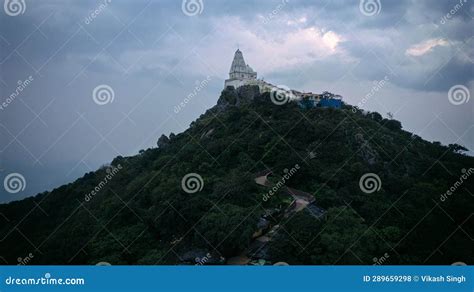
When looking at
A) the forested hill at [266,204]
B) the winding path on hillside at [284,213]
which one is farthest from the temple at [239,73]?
the winding path on hillside at [284,213]

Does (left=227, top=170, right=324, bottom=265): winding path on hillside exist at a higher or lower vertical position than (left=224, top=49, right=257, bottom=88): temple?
lower

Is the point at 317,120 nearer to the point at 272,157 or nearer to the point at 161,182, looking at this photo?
the point at 272,157

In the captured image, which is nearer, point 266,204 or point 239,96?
point 266,204

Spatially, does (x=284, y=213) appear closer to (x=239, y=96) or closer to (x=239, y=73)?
(x=239, y=96)

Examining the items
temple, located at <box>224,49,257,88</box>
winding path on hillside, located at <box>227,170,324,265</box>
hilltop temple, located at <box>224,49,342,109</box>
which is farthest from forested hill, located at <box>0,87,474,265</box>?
temple, located at <box>224,49,257,88</box>

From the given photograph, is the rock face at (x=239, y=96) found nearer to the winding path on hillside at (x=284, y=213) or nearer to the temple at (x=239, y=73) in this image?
the temple at (x=239, y=73)

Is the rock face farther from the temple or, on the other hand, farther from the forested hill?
the forested hill

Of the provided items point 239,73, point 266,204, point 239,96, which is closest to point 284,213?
point 266,204
